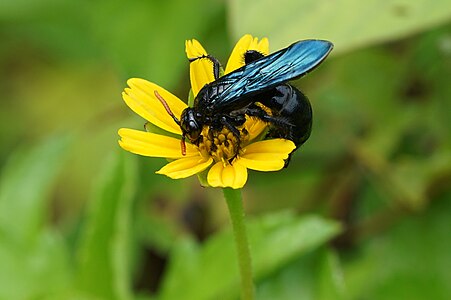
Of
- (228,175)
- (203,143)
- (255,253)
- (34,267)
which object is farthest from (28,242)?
(228,175)

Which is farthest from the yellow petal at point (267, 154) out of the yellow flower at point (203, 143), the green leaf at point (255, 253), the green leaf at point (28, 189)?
the green leaf at point (28, 189)

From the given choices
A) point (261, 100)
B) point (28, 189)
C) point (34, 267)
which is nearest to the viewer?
point (261, 100)

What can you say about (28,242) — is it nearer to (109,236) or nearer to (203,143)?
(109,236)

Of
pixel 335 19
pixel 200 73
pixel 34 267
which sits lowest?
A: pixel 34 267

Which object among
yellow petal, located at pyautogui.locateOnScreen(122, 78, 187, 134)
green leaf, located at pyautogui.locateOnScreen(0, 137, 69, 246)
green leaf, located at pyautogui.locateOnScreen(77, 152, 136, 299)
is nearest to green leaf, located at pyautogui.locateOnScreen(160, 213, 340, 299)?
green leaf, located at pyautogui.locateOnScreen(77, 152, 136, 299)

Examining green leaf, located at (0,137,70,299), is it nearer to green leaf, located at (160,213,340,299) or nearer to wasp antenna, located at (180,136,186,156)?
green leaf, located at (160,213,340,299)

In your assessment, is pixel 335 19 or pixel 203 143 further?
pixel 335 19

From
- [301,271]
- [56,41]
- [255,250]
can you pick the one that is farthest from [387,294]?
[56,41]

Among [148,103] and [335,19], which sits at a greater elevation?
[335,19]
